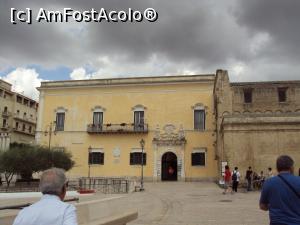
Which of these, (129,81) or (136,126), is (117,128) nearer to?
(136,126)

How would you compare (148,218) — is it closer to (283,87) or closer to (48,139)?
(283,87)

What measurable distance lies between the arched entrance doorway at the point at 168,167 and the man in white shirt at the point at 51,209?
32888 mm

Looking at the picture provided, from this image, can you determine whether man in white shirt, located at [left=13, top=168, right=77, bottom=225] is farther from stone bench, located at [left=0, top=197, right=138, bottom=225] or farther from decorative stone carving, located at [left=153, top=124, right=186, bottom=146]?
decorative stone carving, located at [left=153, top=124, right=186, bottom=146]

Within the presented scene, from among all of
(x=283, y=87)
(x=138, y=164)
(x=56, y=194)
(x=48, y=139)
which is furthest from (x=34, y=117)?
(x=56, y=194)

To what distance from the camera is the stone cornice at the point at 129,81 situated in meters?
35.9

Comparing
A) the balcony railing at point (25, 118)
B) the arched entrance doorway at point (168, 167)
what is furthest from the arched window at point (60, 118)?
the balcony railing at point (25, 118)

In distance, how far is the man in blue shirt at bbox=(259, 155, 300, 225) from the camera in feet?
13.8

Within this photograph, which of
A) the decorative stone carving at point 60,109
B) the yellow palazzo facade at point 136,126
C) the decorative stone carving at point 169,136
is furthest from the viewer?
the decorative stone carving at point 60,109

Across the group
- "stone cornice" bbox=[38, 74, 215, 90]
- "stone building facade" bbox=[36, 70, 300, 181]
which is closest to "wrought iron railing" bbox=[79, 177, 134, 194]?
"stone building facade" bbox=[36, 70, 300, 181]

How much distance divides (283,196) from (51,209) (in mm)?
2712

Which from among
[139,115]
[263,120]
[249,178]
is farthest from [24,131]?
[249,178]

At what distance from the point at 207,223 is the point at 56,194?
7.34m

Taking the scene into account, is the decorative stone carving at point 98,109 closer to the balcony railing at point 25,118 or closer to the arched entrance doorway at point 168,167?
the arched entrance doorway at point 168,167

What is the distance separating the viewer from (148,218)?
1077cm
